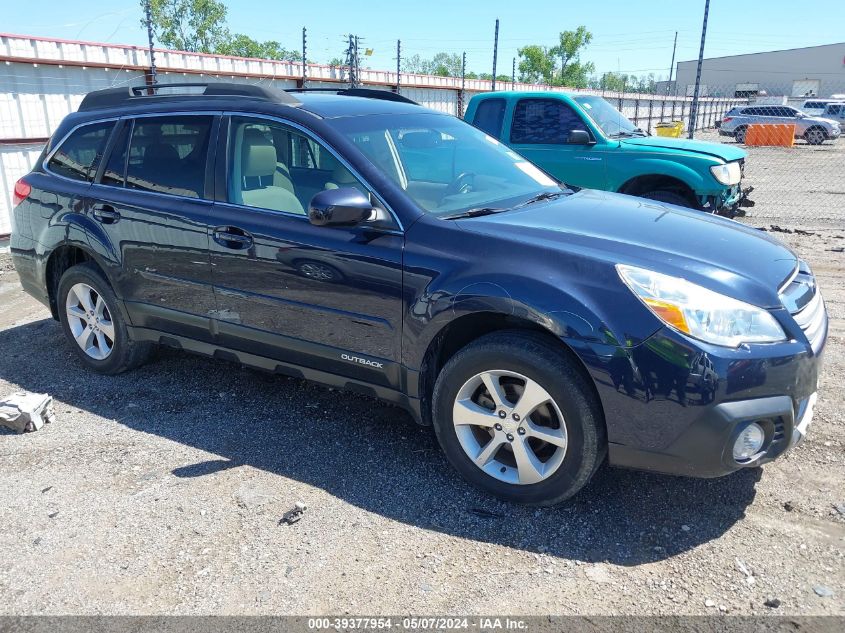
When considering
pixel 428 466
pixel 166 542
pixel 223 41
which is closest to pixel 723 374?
pixel 428 466

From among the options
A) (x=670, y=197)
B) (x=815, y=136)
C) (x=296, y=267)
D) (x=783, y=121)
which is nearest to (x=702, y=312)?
(x=296, y=267)

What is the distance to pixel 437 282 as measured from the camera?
3244 mm

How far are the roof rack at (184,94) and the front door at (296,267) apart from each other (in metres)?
0.17

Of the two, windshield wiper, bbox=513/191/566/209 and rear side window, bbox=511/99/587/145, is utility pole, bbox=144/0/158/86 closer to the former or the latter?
rear side window, bbox=511/99/587/145

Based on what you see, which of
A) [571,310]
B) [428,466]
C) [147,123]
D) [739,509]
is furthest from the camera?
[147,123]

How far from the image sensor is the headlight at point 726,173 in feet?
25.1

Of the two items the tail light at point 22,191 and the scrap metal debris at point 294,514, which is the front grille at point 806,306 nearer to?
the scrap metal debris at point 294,514

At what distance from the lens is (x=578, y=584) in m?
2.75

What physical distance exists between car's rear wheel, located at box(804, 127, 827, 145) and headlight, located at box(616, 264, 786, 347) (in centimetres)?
3079

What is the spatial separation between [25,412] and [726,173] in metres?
7.11

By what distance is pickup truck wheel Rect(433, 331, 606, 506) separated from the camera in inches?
117

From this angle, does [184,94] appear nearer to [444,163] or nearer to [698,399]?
[444,163]

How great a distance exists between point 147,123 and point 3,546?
2.65 meters

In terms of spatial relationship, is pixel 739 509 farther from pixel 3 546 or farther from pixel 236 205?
pixel 3 546
